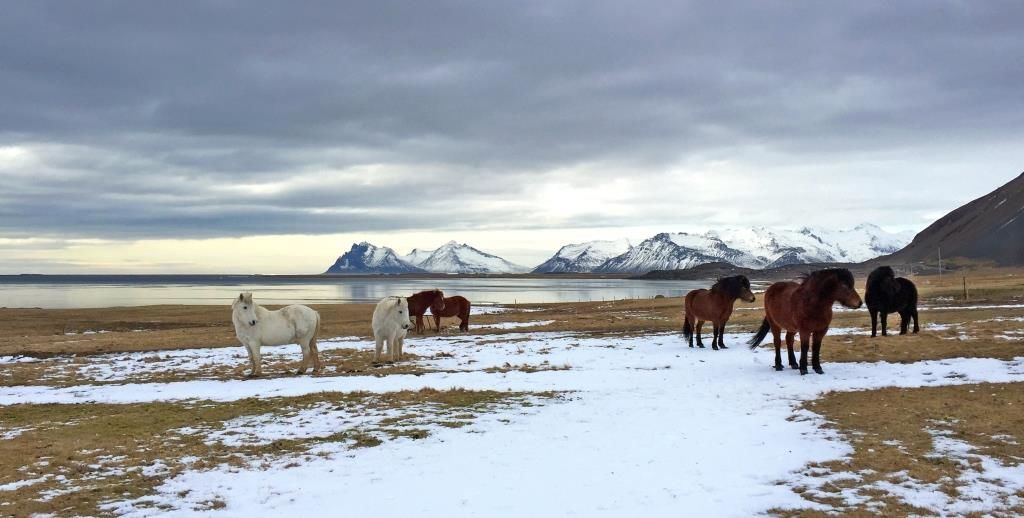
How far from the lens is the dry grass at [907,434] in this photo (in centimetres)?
642

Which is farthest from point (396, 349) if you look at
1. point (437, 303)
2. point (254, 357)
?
point (437, 303)

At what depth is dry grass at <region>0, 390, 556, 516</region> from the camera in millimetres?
7195

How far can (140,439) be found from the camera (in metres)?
9.70

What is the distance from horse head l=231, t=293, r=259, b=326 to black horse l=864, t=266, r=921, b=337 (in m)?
17.7

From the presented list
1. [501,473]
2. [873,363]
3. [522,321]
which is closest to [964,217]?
[522,321]

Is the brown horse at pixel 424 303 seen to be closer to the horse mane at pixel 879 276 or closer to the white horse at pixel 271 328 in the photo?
the white horse at pixel 271 328

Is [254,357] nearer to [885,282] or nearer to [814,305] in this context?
[814,305]

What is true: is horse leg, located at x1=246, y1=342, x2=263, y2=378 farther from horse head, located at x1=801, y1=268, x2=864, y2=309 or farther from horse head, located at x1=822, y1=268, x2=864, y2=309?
horse head, located at x1=822, y1=268, x2=864, y2=309

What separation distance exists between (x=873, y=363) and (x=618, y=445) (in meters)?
9.25

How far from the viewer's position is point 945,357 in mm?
14734

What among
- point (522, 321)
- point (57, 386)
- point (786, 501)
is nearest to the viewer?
point (786, 501)

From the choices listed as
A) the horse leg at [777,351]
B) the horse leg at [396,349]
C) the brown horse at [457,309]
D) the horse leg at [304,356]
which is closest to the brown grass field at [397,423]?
the horse leg at [304,356]

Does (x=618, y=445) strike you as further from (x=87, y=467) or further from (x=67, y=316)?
(x=67, y=316)

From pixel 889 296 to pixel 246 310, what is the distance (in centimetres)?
1865
